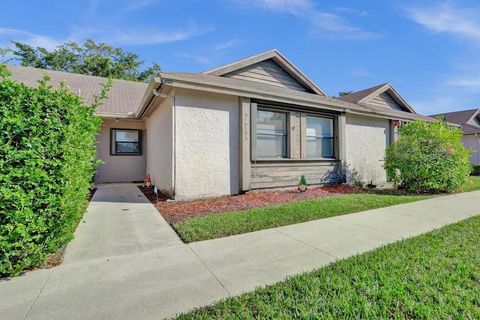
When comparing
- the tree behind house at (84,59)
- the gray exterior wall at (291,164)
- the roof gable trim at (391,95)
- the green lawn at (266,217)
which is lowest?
the green lawn at (266,217)

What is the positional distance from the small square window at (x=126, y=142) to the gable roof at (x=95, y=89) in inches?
43.9

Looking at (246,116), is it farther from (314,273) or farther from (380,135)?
(380,135)

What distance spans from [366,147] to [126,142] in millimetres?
11380

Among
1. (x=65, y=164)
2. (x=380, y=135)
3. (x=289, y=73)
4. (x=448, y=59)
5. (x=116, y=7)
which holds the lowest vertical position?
(x=65, y=164)

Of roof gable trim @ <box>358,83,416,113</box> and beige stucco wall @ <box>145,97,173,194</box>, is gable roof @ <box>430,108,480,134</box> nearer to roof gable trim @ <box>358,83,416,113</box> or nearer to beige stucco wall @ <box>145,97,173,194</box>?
roof gable trim @ <box>358,83,416,113</box>

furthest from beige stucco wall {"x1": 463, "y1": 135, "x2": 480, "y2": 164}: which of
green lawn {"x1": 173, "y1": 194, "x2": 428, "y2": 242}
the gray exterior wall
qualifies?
green lawn {"x1": 173, "y1": 194, "x2": 428, "y2": 242}

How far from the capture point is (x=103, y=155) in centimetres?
1074

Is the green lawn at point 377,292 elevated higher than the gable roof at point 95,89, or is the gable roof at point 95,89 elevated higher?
the gable roof at point 95,89

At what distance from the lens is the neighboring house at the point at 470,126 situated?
1925cm

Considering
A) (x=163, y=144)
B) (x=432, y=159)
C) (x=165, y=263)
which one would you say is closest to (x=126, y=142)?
(x=163, y=144)

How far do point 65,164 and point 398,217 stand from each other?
243 inches

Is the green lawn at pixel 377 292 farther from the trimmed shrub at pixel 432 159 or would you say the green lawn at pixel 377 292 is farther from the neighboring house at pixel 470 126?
the neighboring house at pixel 470 126

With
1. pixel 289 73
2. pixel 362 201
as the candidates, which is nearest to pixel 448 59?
pixel 289 73

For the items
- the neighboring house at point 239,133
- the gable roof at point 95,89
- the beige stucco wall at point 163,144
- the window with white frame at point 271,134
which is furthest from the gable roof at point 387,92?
the gable roof at point 95,89
